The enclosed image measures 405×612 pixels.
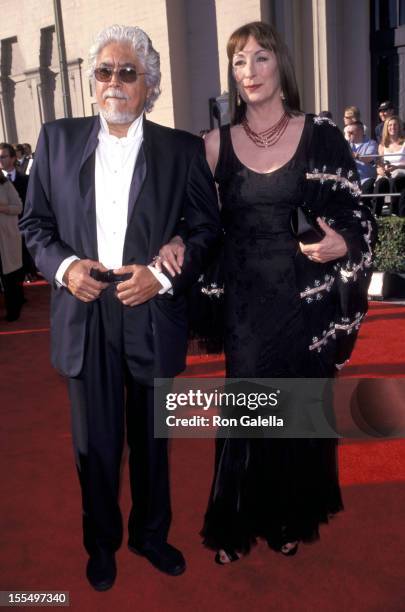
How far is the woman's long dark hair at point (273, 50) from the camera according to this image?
2148 mm

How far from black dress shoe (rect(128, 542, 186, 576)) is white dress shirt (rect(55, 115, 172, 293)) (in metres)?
1.10

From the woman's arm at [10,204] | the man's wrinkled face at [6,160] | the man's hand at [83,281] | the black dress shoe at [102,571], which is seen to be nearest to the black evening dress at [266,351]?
the black dress shoe at [102,571]

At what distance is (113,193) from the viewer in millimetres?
2076

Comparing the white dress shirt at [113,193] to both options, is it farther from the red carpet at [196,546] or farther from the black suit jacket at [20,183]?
the black suit jacket at [20,183]

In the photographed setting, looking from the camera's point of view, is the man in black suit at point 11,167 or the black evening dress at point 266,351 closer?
the black evening dress at point 266,351

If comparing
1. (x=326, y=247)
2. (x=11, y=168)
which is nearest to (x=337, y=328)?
(x=326, y=247)

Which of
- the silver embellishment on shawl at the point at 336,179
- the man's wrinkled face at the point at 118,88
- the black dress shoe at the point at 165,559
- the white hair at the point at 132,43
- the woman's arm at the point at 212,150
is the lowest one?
the black dress shoe at the point at 165,559

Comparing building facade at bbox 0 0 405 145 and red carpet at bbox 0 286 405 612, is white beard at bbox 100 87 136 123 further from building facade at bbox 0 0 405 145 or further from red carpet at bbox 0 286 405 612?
building facade at bbox 0 0 405 145

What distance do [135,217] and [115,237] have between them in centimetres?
10

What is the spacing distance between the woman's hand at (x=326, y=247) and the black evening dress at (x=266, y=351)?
0.13 meters

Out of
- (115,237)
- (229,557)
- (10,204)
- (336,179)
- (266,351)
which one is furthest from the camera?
(10,204)

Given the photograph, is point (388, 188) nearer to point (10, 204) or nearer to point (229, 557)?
point (10, 204)

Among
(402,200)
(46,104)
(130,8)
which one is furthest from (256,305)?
(46,104)

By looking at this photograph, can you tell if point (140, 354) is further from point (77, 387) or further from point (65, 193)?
point (65, 193)
